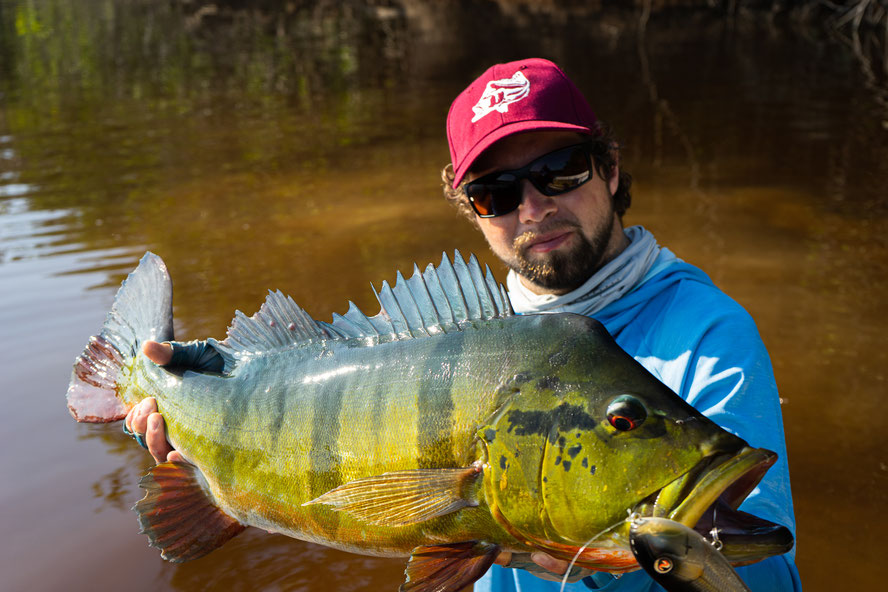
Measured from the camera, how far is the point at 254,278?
7.20m

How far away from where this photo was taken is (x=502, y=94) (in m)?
2.55

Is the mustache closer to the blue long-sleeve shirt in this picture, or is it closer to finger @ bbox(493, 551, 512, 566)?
the blue long-sleeve shirt

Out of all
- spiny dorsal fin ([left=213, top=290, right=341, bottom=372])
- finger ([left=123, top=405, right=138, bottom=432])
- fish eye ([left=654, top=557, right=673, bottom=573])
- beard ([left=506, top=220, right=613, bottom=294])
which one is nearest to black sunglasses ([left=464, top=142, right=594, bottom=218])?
beard ([left=506, top=220, right=613, bottom=294])

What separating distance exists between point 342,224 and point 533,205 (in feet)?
19.8

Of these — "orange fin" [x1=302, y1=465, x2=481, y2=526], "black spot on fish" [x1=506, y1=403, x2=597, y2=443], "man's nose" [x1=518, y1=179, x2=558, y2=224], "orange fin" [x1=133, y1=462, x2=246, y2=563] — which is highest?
"man's nose" [x1=518, y1=179, x2=558, y2=224]

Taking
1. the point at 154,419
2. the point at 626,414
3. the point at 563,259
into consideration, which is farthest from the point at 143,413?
the point at 626,414

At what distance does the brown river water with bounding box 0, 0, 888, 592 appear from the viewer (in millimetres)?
4172

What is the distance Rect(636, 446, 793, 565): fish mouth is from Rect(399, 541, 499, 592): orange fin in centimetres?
39

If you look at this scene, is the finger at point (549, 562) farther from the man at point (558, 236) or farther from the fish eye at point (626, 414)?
Answer: the man at point (558, 236)

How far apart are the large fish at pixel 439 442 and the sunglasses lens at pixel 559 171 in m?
0.64

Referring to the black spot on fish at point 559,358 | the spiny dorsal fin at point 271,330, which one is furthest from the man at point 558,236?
the black spot on fish at point 559,358

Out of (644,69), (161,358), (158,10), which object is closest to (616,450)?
(161,358)

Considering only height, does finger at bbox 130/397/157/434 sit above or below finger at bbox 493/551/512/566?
below

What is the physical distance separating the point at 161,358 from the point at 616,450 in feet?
4.83
